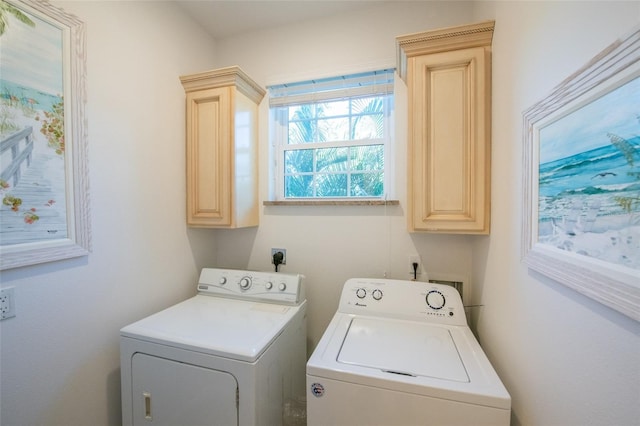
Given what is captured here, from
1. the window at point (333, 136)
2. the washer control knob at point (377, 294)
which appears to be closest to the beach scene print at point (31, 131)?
the window at point (333, 136)

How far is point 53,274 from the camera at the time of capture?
110 cm

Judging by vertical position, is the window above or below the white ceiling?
below

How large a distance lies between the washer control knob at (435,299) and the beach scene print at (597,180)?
2.29ft

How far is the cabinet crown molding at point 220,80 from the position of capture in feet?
5.33

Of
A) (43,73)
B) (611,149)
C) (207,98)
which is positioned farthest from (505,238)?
(43,73)

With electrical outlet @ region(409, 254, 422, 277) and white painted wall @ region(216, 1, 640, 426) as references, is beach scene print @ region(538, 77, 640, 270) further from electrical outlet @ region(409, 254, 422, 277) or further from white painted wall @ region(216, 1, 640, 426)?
electrical outlet @ region(409, 254, 422, 277)

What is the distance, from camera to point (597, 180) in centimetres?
56

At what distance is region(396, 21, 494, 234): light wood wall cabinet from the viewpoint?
125 centimetres

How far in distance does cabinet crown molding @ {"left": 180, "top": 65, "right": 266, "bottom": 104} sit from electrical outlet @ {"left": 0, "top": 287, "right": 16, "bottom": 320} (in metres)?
1.39

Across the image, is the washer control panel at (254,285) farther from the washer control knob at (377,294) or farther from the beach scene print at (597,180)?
the beach scene print at (597,180)

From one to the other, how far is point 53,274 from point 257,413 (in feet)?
3.41

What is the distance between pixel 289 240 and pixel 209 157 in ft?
2.57

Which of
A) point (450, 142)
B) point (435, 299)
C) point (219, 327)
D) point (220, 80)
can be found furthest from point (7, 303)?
point (450, 142)

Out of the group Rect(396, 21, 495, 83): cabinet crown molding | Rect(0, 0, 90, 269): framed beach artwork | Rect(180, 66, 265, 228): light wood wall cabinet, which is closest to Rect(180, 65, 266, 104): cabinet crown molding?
Rect(180, 66, 265, 228): light wood wall cabinet
